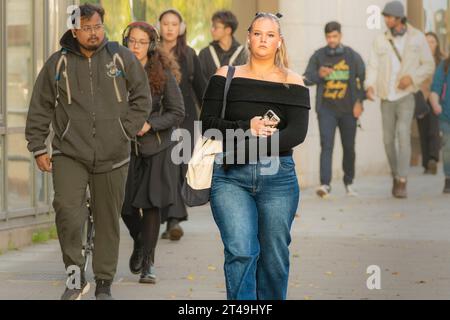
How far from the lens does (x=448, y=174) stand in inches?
715

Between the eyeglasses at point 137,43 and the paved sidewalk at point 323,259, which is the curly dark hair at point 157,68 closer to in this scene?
the eyeglasses at point 137,43

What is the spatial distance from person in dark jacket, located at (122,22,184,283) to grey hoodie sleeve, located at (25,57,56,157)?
1344mm

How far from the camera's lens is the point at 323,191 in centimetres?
1753

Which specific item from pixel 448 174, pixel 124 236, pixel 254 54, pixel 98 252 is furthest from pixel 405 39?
pixel 254 54

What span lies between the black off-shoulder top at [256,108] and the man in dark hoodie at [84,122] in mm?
1571

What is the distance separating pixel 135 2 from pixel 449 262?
5.65 m

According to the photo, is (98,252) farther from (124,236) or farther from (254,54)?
(124,236)

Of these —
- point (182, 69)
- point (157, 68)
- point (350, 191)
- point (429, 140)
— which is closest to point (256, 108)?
point (157, 68)

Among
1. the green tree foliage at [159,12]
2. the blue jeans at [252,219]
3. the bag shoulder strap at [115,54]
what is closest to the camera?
the blue jeans at [252,219]

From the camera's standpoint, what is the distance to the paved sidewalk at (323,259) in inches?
392

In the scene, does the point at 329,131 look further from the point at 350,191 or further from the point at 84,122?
the point at 84,122

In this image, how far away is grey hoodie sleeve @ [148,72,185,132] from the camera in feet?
34.6

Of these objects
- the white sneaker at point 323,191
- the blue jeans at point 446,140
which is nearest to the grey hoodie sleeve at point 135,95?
the white sneaker at point 323,191

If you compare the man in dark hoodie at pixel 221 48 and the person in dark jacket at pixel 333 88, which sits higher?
the man in dark hoodie at pixel 221 48
